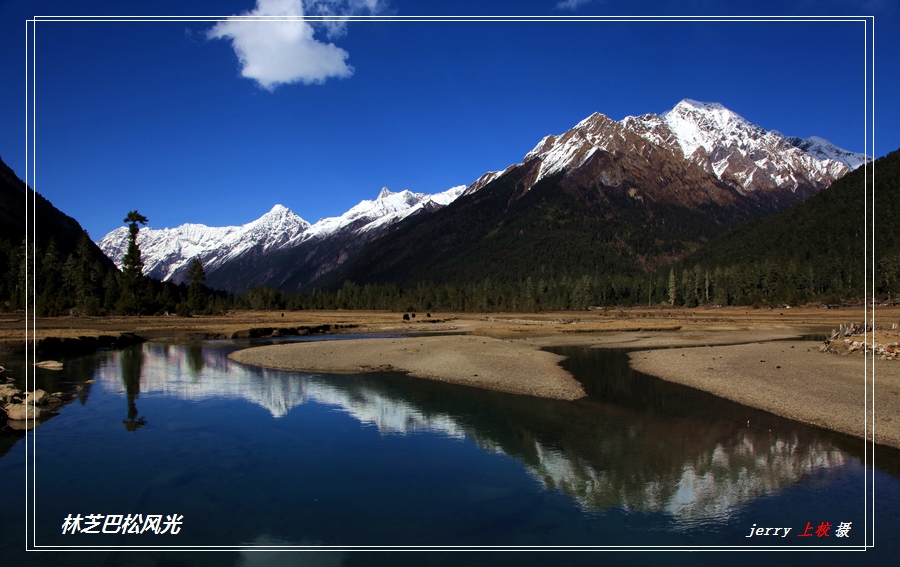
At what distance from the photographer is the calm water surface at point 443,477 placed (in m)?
13.7

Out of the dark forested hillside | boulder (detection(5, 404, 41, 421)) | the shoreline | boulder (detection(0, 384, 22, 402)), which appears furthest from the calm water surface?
the dark forested hillside

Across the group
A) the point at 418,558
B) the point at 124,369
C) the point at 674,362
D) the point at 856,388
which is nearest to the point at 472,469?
the point at 418,558

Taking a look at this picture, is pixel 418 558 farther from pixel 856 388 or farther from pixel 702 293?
pixel 702 293

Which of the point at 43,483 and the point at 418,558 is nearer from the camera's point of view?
the point at 418,558

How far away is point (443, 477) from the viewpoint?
59.3 ft

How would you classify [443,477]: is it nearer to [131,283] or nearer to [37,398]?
[37,398]

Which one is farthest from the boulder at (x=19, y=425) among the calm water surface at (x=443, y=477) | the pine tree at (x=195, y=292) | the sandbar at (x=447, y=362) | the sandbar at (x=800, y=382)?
the pine tree at (x=195, y=292)

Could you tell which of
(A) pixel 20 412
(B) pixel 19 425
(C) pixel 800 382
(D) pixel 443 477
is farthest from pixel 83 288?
(C) pixel 800 382

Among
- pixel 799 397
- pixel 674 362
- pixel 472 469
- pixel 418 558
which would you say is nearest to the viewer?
pixel 418 558

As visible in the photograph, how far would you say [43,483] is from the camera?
17.4 metres

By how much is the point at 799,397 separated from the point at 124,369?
49087mm

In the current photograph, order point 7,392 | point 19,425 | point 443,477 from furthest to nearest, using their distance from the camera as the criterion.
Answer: point 7,392 → point 19,425 → point 443,477

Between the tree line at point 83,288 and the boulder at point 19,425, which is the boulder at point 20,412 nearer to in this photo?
the boulder at point 19,425

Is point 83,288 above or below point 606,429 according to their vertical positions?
above
